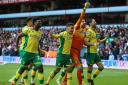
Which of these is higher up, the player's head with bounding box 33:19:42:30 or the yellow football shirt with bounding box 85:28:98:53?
the player's head with bounding box 33:19:42:30

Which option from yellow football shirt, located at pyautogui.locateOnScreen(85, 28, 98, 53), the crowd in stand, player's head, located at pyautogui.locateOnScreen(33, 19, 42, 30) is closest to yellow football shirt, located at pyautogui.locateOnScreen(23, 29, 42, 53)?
player's head, located at pyautogui.locateOnScreen(33, 19, 42, 30)

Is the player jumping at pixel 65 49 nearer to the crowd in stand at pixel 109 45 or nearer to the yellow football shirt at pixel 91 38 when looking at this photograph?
the yellow football shirt at pixel 91 38

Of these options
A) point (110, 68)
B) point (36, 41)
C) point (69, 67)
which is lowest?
point (110, 68)

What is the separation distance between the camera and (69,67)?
1598 cm

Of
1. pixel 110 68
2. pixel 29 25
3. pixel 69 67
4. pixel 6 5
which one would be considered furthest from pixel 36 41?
pixel 6 5

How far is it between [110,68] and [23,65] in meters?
17.8

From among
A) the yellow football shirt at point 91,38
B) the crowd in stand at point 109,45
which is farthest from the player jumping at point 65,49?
the crowd in stand at point 109,45

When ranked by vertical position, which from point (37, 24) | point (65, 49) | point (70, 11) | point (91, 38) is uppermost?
point (37, 24)

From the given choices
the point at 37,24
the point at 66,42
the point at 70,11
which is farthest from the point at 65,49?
the point at 70,11

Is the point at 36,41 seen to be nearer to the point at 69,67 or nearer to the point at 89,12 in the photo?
the point at 69,67

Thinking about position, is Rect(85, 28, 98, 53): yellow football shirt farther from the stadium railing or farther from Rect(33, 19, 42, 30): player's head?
the stadium railing

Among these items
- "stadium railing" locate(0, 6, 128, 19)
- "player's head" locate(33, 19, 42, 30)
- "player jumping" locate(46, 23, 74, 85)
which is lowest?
"stadium railing" locate(0, 6, 128, 19)

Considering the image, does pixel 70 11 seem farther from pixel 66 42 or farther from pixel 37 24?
pixel 37 24

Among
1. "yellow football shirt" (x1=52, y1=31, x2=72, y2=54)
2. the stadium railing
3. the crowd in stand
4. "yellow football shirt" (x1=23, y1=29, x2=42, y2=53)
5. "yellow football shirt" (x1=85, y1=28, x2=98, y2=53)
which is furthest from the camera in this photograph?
the stadium railing
